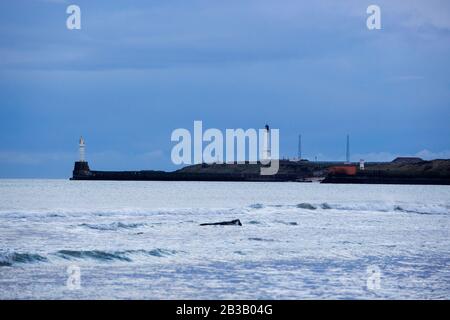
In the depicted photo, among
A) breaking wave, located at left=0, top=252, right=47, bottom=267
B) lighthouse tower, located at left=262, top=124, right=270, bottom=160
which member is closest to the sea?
breaking wave, located at left=0, top=252, right=47, bottom=267

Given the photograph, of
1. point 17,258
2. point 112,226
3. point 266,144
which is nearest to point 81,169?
point 266,144

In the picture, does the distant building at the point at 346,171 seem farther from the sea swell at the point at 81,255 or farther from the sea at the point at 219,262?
the sea swell at the point at 81,255

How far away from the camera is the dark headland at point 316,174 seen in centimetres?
13538

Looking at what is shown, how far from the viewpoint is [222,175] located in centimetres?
15625

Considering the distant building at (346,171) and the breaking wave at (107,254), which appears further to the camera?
the distant building at (346,171)

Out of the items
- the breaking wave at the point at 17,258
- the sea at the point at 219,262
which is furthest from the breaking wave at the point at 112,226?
the breaking wave at the point at 17,258

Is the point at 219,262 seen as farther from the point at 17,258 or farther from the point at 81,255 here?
the point at 17,258

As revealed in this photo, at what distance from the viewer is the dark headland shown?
135 metres

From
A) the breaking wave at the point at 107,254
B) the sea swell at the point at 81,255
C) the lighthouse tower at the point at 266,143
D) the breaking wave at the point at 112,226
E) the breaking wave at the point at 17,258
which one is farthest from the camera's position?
the lighthouse tower at the point at 266,143

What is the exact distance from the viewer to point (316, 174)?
A: 157500mm

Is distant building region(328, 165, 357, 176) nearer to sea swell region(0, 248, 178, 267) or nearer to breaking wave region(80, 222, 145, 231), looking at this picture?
breaking wave region(80, 222, 145, 231)

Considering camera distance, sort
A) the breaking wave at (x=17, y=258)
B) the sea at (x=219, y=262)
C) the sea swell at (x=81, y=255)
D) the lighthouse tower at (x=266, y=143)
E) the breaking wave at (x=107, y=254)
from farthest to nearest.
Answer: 1. the lighthouse tower at (x=266, y=143)
2. the breaking wave at (x=107, y=254)
3. the sea swell at (x=81, y=255)
4. the breaking wave at (x=17, y=258)
5. the sea at (x=219, y=262)
